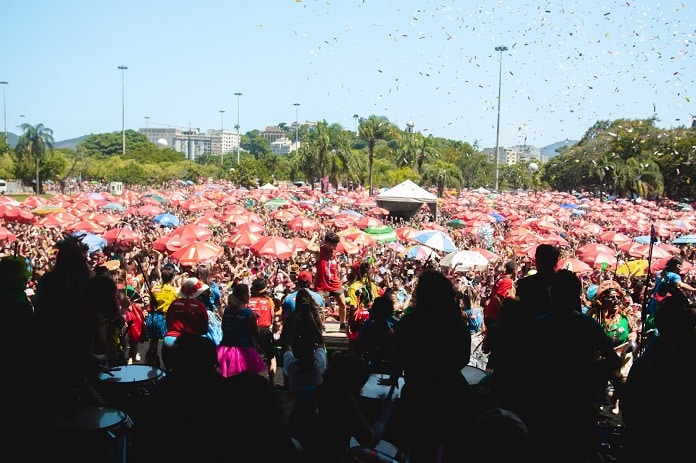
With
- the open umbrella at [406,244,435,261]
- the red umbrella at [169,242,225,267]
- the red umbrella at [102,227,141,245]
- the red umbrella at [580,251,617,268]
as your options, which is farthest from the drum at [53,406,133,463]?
the red umbrella at [580,251,617,268]

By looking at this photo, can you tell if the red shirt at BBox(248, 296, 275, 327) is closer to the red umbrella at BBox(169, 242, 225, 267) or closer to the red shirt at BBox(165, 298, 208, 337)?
the red shirt at BBox(165, 298, 208, 337)

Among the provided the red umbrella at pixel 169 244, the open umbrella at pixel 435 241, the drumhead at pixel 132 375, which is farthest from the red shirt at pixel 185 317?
the open umbrella at pixel 435 241

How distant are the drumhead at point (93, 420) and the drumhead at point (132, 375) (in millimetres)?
493

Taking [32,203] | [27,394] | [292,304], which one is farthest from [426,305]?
[32,203]

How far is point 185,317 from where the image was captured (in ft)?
15.9

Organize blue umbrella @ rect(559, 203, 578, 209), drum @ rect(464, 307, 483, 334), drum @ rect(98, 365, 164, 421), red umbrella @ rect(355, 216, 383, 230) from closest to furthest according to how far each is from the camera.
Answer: drum @ rect(98, 365, 164, 421), drum @ rect(464, 307, 483, 334), red umbrella @ rect(355, 216, 383, 230), blue umbrella @ rect(559, 203, 578, 209)

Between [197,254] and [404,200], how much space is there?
72.4 feet

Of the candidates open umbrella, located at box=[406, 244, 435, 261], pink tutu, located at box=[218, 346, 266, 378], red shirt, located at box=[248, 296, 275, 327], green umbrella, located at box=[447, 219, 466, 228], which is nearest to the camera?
pink tutu, located at box=[218, 346, 266, 378]

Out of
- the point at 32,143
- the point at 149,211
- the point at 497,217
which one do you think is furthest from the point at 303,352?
the point at 32,143

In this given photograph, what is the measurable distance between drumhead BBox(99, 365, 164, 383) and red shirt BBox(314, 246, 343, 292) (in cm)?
360

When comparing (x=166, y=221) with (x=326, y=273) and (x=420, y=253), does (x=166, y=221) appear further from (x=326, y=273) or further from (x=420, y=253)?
(x=326, y=273)

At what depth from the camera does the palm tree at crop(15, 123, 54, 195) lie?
60531mm

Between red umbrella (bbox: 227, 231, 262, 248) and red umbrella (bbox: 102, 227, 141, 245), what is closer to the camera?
red umbrella (bbox: 227, 231, 262, 248)

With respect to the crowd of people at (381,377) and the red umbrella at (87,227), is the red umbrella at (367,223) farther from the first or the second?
the crowd of people at (381,377)
